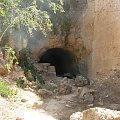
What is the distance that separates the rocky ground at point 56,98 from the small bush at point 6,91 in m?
0.18

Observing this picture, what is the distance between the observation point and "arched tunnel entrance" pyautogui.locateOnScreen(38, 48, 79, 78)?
15935mm

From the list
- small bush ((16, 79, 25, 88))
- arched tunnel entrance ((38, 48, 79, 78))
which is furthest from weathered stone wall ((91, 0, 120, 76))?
small bush ((16, 79, 25, 88))

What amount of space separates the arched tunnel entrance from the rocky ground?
305 cm

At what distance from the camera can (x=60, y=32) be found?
48.2ft

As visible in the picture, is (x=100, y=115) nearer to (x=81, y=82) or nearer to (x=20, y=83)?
(x=20, y=83)

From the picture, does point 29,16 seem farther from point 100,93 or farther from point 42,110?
point 100,93

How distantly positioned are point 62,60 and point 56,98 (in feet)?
25.7

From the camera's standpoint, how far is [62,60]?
1794 centimetres

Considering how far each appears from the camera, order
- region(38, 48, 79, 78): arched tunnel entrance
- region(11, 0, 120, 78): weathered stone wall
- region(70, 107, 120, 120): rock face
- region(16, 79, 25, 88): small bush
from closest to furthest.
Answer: region(70, 107, 120, 120): rock face → region(16, 79, 25, 88): small bush → region(11, 0, 120, 78): weathered stone wall → region(38, 48, 79, 78): arched tunnel entrance

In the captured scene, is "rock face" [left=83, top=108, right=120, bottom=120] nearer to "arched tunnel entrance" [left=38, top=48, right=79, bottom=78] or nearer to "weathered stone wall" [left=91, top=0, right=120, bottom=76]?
"weathered stone wall" [left=91, top=0, right=120, bottom=76]

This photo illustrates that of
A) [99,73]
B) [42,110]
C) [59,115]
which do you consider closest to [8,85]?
[42,110]

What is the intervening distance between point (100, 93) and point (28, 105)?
126 inches

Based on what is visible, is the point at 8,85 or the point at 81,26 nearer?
the point at 8,85

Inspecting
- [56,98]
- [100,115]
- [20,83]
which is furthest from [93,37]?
[100,115]
